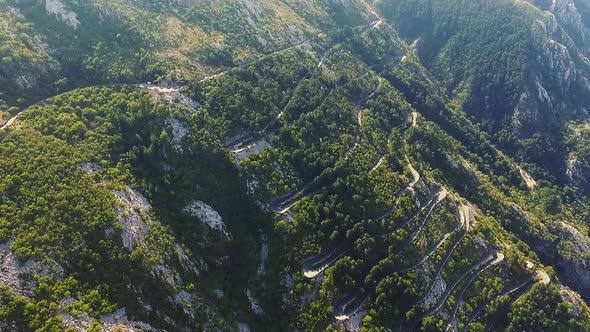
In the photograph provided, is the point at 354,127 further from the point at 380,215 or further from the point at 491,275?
the point at 491,275

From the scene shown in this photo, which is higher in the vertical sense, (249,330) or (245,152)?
(245,152)

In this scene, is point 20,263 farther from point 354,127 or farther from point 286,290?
point 354,127

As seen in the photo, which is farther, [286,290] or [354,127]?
[354,127]

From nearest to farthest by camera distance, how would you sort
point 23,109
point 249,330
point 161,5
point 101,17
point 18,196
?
point 18,196, point 249,330, point 23,109, point 101,17, point 161,5

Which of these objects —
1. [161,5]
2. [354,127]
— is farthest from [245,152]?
[161,5]

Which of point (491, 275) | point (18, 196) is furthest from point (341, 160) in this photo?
point (18, 196)

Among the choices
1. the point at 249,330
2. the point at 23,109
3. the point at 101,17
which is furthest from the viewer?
the point at 101,17

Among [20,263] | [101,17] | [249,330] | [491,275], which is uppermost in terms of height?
[101,17]
